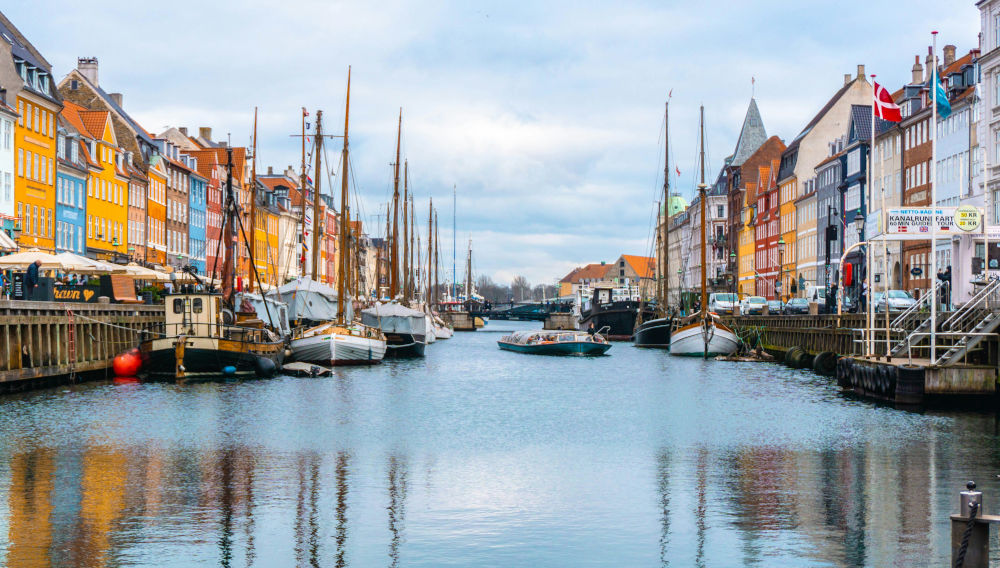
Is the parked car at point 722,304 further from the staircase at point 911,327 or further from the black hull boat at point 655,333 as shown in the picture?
the staircase at point 911,327

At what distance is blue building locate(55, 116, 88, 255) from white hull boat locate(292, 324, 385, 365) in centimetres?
2384

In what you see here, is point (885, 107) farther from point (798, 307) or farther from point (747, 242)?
point (747, 242)

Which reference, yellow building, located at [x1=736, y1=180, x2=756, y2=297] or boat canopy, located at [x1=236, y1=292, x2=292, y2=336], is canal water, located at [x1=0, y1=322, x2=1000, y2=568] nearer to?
boat canopy, located at [x1=236, y1=292, x2=292, y2=336]

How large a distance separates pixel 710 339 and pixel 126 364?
40.9m

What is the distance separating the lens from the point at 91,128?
9538 centimetres

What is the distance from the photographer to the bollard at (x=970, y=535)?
12.9 meters

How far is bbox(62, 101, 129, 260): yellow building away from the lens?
9206 cm

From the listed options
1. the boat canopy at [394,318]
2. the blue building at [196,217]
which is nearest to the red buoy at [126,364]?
the boat canopy at [394,318]

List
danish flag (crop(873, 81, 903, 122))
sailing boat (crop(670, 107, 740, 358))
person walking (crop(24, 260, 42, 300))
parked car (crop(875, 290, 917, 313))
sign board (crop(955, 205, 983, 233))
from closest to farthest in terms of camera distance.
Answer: sign board (crop(955, 205, 983, 233)) → danish flag (crop(873, 81, 903, 122)) → person walking (crop(24, 260, 42, 300)) → parked car (crop(875, 290, 917, 313)) → sailing boat (crop(670, 107, 740, 358))

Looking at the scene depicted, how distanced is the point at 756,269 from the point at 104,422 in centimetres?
12694

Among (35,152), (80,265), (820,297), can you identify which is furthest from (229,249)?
(820,297)

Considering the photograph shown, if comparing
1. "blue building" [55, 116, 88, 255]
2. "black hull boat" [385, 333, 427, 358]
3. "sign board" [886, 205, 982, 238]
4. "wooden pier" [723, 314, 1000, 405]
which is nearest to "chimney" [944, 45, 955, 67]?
"wooden pier" [723, 314, 1000, 405]

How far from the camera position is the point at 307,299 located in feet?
253

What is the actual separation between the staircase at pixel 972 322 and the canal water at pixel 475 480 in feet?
10.7
